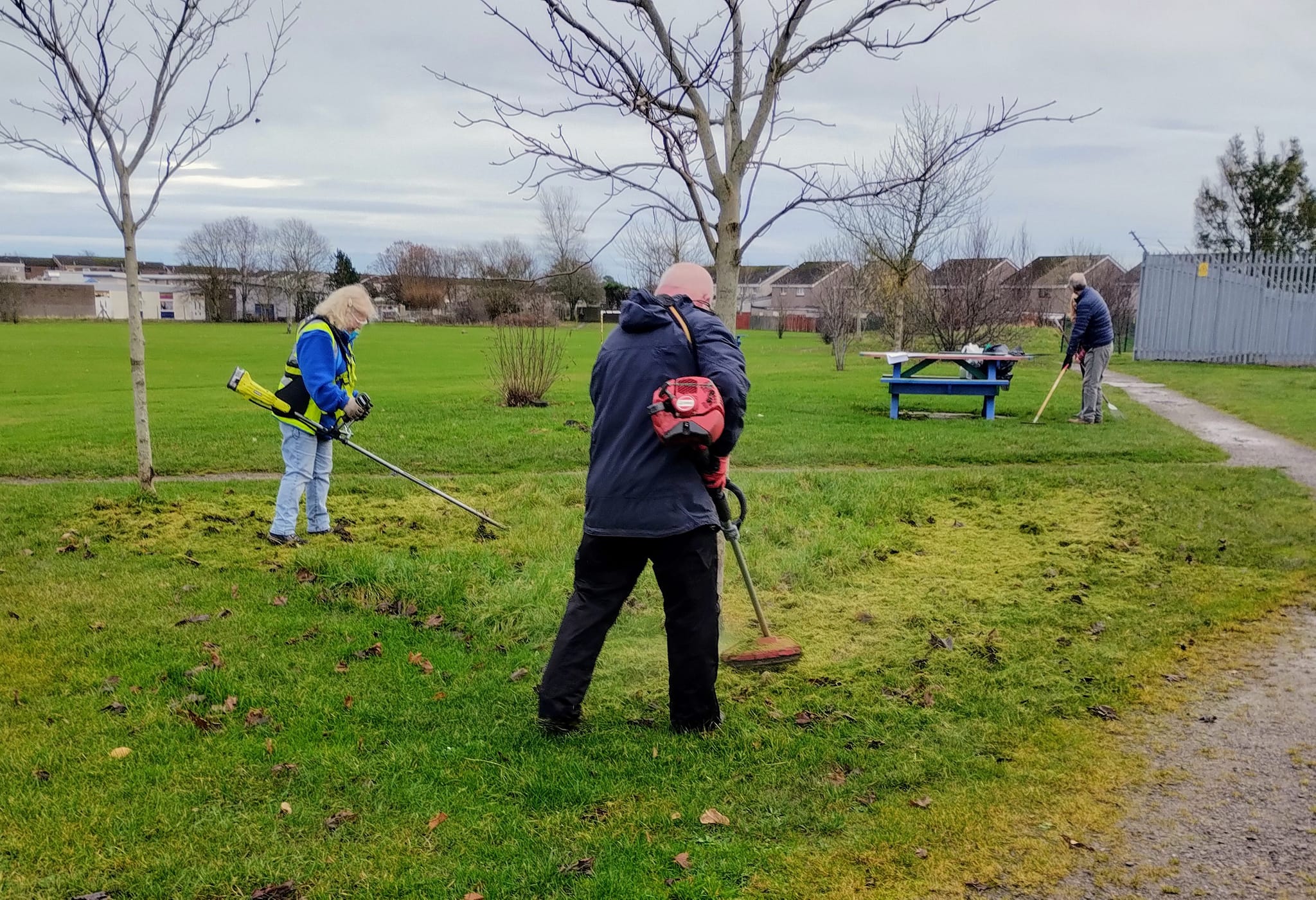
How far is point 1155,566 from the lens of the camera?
704 cm

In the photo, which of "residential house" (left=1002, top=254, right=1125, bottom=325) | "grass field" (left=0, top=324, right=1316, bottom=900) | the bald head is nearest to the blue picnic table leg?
"grass field" (left=0, top=324, right=1316, bottom=900)

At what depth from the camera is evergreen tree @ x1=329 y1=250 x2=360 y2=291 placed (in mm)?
83812

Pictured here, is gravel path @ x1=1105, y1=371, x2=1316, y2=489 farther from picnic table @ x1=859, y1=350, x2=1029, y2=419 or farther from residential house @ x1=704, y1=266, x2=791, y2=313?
residential house @ x1=704, y1=266, x2=791, y2=313

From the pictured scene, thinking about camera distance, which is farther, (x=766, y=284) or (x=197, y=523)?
(x=766, y=284)

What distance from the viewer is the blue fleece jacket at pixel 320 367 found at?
717 cm

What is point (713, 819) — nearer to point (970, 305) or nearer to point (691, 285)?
point (691, 285)

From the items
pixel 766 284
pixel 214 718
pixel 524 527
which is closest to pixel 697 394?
pixel 214 718

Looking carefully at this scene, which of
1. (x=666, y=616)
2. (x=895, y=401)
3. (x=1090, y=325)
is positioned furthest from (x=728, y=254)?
(x=895, y=401)

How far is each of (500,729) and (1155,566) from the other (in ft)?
16.5

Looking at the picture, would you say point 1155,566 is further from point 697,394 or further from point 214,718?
point 214,718

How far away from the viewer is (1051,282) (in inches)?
2076

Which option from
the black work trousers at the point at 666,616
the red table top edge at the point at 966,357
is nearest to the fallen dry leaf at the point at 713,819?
the black work trousers at the point at 666,616

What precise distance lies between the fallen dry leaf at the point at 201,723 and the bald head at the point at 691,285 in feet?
9.21

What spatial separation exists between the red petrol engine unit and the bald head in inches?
17.6
